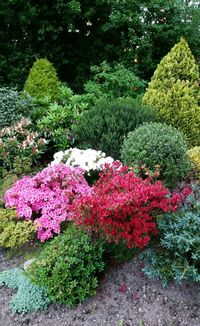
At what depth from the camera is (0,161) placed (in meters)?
5.64

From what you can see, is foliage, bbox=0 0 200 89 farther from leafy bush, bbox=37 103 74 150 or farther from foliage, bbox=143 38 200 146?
leafy bush, bbox=37 103 74 150

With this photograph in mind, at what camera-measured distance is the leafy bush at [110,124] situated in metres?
5.31

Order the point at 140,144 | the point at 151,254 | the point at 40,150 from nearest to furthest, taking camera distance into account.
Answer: the point at 151,254, the point at 140,144, the point at 40,150

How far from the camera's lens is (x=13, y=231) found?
3883 millimetres

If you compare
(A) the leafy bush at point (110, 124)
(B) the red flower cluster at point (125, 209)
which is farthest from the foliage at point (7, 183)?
(B) the red flower cluster at point (125, 209)

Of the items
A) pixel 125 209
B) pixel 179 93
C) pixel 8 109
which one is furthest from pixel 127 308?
pixel 8 109

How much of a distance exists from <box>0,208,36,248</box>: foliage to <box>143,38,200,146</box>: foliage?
2839 millimetres

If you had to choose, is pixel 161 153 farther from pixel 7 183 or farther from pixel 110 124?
pixel 7 183

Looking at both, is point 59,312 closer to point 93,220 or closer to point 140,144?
point 93,220

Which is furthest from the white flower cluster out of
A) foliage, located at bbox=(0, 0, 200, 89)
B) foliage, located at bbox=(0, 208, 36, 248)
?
foliage, located at bbox=(0, 0, 200, 89)

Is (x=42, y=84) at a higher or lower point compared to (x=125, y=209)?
lower

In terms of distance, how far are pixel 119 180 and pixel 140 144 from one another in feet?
3.96

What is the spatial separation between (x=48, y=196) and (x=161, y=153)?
54.6 inches

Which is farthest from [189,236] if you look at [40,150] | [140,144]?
[40,150]
